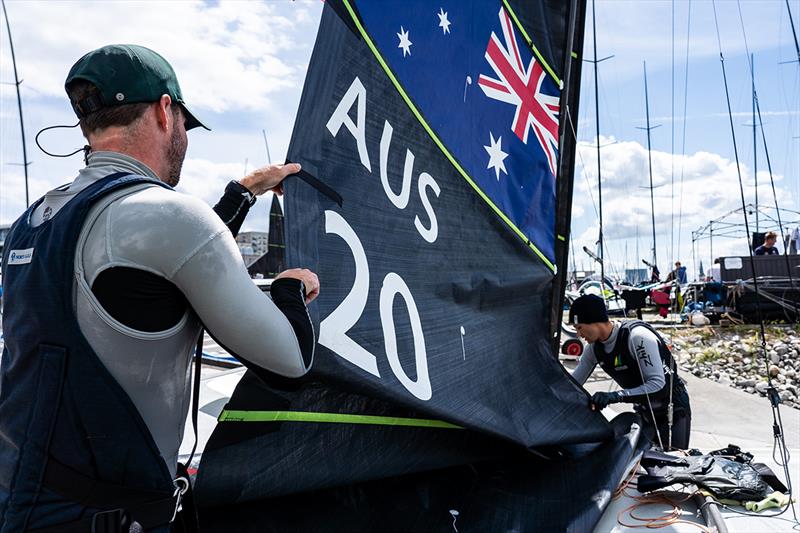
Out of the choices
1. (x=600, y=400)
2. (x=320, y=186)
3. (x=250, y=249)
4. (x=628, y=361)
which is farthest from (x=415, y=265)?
(x=250, y=249)

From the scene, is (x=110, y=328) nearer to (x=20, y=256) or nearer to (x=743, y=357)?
(x=20, y=256)

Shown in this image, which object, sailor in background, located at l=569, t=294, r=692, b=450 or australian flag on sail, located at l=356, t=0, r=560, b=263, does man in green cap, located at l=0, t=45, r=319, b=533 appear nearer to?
australian flag on sail, located at l=356, t=0, r=560, b=263

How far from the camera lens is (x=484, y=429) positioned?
1.75 m

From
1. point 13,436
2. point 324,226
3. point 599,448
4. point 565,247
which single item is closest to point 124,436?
point 13,436

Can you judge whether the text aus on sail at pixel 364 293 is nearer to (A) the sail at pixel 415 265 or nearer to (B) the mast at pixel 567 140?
(A) the sail at pixel 415 265

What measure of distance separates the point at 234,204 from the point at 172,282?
50cm

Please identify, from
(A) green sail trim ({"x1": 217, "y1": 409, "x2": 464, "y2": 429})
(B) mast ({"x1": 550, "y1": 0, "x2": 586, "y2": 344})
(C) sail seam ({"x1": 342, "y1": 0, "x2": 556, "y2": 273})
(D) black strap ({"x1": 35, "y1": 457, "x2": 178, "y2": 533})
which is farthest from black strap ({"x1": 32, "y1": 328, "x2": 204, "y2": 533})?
(B) mast ({"x1": 550, "y1": 0, "x2": 586, "y2": 344})

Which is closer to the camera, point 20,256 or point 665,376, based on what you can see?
point 20,256

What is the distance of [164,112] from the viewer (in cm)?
95

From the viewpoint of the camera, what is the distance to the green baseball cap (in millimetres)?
900

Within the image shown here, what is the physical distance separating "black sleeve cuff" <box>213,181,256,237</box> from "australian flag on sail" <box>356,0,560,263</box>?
67 cm

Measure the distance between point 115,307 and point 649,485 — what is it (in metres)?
1.69

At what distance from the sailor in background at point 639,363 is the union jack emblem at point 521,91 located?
1.03m

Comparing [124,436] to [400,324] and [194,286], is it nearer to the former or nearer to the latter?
[194,286]
